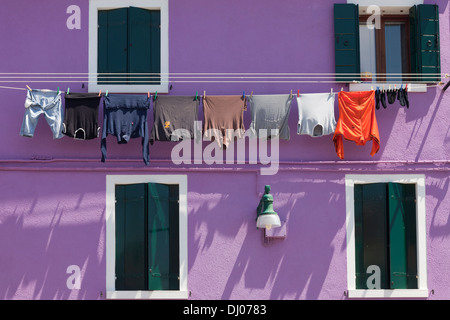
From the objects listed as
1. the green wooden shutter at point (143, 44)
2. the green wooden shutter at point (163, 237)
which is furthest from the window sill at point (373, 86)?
the green wooden shutter at point (163, 237)

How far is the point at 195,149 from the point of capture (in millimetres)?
13367

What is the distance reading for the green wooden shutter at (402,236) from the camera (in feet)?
43.2

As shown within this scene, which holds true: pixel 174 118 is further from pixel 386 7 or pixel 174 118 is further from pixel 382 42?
pixel 386 7

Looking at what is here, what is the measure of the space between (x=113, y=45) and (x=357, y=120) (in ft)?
11.9

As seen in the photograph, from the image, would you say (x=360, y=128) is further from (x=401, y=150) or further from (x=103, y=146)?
(x=103, y=146)

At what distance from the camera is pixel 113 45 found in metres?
13.7

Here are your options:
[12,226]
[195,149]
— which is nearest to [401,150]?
[195,149]

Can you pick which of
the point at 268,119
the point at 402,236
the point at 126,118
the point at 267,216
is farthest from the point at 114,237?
the point at 402,236

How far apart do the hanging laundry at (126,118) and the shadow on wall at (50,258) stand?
1127 mm

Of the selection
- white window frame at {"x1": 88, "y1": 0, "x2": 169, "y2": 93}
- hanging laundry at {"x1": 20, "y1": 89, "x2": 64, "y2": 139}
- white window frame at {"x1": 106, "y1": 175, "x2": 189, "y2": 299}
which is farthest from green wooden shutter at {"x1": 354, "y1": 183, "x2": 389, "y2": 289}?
hanging laundry at {"x1": 20, "y1": 89, "x2": 64, "y2": 139}

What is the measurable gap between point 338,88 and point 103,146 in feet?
11.2

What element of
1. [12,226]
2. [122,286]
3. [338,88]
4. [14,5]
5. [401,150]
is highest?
[14,5]

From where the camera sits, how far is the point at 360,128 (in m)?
13.1

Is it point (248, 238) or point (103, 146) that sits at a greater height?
point (103, 146)
